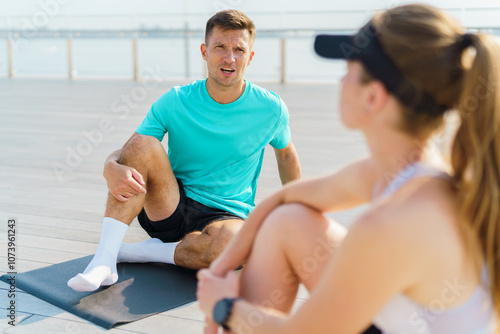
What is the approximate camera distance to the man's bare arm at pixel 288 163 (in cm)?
289

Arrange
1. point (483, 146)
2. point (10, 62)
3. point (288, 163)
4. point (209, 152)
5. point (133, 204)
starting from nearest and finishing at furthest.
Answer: point (483, 146), point (133, 204), point (209, 152), point (288, 163), point (10, 62)

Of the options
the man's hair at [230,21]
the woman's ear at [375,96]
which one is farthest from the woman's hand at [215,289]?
the man's hair at [230,21]

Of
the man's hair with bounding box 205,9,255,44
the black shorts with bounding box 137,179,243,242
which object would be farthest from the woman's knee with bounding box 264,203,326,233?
the man's hair with bounding box 205,9,255,44

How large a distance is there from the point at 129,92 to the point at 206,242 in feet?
28.1

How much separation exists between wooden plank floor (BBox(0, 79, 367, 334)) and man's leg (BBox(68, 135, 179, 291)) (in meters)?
0.20

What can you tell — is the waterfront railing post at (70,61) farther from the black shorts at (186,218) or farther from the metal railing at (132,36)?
the black shorts at (186,218)

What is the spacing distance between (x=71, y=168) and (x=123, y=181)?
2422 mm

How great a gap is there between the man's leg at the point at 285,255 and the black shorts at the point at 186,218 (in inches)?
49.3

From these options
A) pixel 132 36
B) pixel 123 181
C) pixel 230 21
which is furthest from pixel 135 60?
pixel 123 181

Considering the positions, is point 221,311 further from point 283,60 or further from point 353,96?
point 283,60

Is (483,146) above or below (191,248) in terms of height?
above

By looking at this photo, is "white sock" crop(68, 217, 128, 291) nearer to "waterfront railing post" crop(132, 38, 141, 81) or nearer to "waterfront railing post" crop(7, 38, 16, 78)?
"waterfront railing post" crop(132, 38, 141, 81)

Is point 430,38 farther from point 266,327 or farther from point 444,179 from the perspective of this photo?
point 266,327

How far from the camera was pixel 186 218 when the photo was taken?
2773 mm
